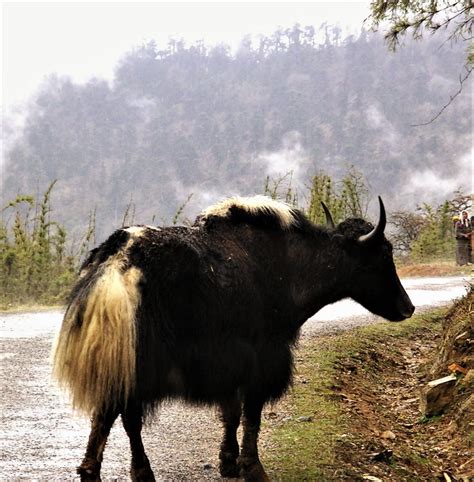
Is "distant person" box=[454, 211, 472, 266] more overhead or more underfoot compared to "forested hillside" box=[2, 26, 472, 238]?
more underfoot

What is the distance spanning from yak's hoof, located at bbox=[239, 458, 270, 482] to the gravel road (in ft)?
0.98

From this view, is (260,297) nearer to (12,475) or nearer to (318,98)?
(12,475)

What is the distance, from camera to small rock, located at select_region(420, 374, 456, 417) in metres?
5.78

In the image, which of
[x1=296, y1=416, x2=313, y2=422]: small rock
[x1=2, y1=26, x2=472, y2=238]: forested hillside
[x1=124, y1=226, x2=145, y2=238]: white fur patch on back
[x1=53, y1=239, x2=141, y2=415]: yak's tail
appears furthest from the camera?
[x1=2, y1=26, x2=472, y2=238]: forested hillside

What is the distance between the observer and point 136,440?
3.65 meters

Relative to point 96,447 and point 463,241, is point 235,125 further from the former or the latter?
point 96,447

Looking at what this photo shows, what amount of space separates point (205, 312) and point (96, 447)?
0.90 metres

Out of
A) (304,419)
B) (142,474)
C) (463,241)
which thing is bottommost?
(304,419)

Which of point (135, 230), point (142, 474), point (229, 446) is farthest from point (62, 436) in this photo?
point (135, 230)

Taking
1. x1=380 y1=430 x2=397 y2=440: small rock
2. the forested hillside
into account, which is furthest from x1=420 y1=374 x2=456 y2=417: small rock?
the forested hillside

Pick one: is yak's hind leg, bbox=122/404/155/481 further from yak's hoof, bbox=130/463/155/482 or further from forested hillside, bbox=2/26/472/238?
forested hillside, bbox=2/26/472/238

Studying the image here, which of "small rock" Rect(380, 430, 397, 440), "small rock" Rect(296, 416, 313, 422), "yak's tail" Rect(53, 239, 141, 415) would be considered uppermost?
"yak's tail" Rect(53, 239, 141, 415)

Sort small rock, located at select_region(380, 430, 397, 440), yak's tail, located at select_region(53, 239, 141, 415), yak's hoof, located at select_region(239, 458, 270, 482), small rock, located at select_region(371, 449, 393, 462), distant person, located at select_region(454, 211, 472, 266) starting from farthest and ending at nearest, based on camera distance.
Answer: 1. distant person, located at select_region(454, 211, 472, 266)
2. small rock, located at select_region(380, 430, 397, 440)
3. small rock, located at select_region(371, 449, 393, 462)
4. yak's hoof, located at select_region(239, 458, 270, 482)
5. yak's tail, located at select_region(53, 239, 141, 415)

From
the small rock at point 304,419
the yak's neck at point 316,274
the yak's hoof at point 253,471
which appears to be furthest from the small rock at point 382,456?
the yak's neck at point 316,274
